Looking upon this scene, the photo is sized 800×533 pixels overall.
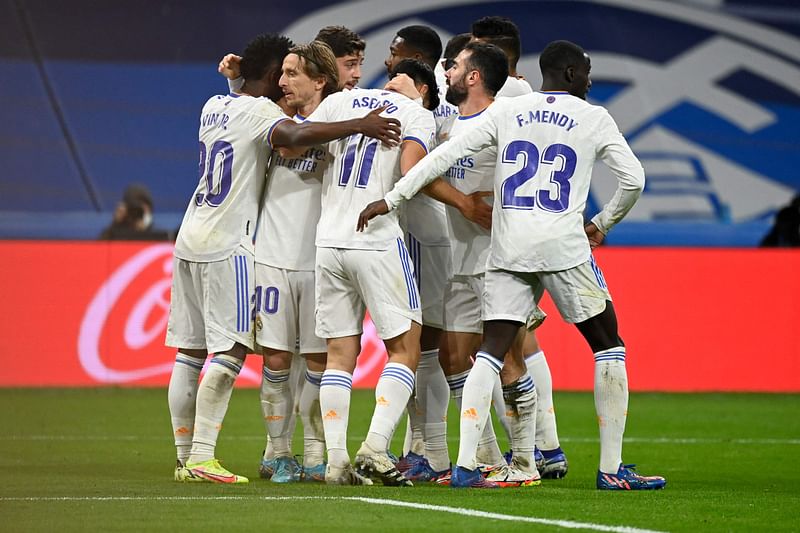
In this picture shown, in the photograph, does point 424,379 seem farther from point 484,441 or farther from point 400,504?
point 400,504

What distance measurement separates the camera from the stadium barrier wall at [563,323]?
1211cm

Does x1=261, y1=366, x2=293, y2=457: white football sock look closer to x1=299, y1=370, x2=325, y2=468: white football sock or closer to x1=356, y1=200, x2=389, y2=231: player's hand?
x1=299, y1=370, x2=325, y2=468: white football sock

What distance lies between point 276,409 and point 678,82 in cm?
1452

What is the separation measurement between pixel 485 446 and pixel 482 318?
836mm

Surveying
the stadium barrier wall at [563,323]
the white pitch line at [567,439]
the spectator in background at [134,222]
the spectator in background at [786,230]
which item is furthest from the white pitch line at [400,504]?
the spectator in background at [786,230]

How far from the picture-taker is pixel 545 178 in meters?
6.25

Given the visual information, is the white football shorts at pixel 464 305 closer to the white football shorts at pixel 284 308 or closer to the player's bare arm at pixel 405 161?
the white football shorts at pixel 284 308

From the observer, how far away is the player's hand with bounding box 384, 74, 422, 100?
668 cm

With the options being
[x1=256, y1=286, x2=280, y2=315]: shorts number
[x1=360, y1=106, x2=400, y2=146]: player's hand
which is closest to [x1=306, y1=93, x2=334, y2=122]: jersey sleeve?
[x1=360, y1=106, x2=400, y2=146]: player's hand

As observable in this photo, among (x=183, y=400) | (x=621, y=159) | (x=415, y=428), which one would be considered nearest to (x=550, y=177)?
(x=621, y=159)

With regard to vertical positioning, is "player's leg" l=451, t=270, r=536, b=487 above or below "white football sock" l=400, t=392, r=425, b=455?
above

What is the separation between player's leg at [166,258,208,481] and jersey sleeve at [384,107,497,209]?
127 cm

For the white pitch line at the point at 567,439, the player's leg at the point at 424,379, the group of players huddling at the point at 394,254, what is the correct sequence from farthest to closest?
1. the white pitch line at the point at 567,439
2. the player's leg at the point at 424,379
3. the group of players huddling at the point at 394,254

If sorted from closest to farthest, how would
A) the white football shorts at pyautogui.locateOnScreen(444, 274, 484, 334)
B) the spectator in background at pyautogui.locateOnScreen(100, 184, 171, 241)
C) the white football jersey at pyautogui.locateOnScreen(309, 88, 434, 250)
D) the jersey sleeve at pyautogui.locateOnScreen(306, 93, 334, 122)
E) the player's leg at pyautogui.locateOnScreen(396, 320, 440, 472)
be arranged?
the white football jersey at pyautogui.locateOnScreen(309, 88, 434, 250), the jersey sleeve at pyautogui.locateOnScreen(306, 93, 334, 122), the white football shorts at pyautogui.locateOnScreen(444, 274, 484, 334), the player's leg at pyautogui.locateOnScreen(396, 320, 440, 472), the spectator in background at pyautogui.locateOnScreen(100, 184, 171, 241)
